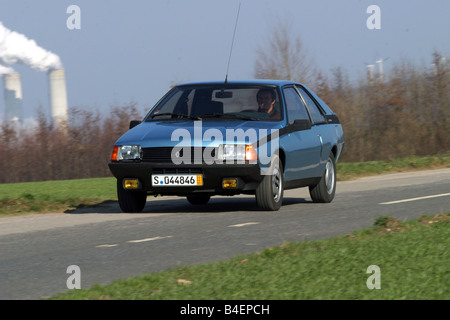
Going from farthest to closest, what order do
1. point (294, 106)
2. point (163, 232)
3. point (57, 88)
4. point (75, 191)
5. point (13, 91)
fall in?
point (13, 91), point (57, 88), point (75, 191), point (294, 106), point (163, 232)

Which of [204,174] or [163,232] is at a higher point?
[204,174]

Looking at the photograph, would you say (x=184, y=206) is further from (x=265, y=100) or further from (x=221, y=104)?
(x=265, y=100)

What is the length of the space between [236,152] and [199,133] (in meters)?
0.56

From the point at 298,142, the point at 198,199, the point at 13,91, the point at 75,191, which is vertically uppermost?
the point at 298,142

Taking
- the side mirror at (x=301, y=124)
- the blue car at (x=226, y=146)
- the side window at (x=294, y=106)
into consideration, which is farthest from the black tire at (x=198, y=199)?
the side mirror at (x=301, y=124)

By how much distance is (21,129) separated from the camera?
30.0 meters

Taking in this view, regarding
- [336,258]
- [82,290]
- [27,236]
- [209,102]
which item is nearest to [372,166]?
[209,102]

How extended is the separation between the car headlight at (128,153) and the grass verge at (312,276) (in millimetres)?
3849

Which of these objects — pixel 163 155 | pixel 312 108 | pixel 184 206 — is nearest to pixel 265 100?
pixel 312 108

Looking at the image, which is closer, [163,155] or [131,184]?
[163,155]

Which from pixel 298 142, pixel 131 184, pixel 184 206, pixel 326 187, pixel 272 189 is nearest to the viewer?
pixel 131 184

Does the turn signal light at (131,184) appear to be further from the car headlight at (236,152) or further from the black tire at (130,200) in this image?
the car headlight at (236,152)

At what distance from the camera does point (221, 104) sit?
12.4 metres

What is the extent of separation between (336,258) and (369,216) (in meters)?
4.15
